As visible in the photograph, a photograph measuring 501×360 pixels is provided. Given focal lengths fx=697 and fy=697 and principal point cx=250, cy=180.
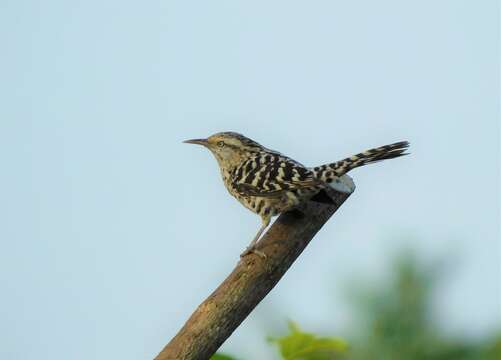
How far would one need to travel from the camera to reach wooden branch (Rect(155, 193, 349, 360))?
10.7 feet

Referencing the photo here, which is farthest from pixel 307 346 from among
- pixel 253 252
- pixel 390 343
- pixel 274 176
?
pixel 274 176

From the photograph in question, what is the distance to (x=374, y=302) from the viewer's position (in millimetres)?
3305

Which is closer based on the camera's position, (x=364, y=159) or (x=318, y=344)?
(x=318, y=344)

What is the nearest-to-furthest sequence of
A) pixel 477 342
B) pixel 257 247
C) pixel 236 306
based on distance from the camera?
1. pixel 477 342
2. pixel 236 306
3. pixel 257 247

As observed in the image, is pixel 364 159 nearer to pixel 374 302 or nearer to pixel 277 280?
pixel 277 280

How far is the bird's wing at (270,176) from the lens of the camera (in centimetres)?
499

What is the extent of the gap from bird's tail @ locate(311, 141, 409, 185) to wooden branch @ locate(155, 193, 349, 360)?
20cm

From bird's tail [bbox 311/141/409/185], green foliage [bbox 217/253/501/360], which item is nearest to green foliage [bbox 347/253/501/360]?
green foliage [bbox 217/253/501/360]

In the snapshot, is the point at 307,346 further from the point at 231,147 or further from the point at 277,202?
the point at 231,147

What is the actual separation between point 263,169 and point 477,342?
8.85 ft

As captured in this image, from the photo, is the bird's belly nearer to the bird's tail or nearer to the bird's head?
the bird's tail

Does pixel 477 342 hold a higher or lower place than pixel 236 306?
higher

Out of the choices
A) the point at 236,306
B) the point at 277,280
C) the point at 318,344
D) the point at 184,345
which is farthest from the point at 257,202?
the point at 318,344

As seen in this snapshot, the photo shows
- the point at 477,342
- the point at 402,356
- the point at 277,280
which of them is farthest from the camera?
the point at 277,280
